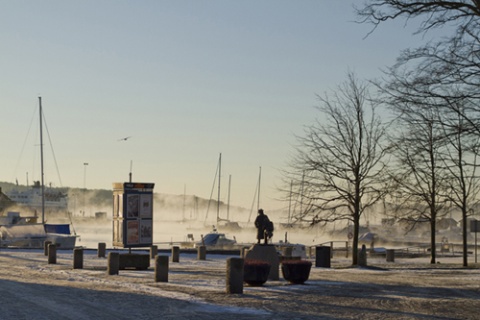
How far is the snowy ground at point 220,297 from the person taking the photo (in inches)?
760

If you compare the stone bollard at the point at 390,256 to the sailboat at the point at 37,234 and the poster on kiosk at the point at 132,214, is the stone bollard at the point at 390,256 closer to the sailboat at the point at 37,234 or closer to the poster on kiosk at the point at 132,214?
the poster on kiosk at the point at 132,214

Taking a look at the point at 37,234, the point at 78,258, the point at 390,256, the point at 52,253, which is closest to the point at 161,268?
the point at 78,258

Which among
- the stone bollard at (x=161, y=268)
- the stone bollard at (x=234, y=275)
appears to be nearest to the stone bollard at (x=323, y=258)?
the stone bollard at (x=161, y=268)

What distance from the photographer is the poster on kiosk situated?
1538 inches

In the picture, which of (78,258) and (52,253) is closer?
(78,258)

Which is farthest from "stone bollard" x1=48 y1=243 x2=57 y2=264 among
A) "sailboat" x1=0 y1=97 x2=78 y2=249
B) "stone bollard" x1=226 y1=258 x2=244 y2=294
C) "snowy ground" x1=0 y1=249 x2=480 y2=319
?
"sailboat" x1=0 y1=97 x2=78 y2=249

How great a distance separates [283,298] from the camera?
22844mm

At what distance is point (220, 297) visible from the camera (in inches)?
898

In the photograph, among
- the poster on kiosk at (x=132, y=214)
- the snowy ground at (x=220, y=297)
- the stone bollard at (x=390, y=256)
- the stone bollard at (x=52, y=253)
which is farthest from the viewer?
the stone bollard at (x=390, y=256)

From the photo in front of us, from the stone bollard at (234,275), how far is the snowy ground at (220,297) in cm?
33

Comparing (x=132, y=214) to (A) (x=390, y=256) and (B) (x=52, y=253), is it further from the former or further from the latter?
Answer: (A) (x=390, y=256)

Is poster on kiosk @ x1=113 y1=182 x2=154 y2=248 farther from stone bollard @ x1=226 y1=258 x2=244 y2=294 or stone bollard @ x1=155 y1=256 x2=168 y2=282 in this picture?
stone bollard @ x1=226 y1=258 x2=244 y2=294

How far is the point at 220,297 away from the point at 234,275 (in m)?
1.09

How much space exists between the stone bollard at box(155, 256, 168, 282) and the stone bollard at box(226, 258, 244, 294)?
4.74 m
